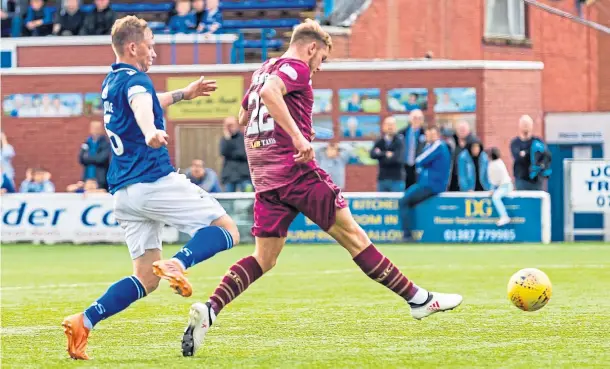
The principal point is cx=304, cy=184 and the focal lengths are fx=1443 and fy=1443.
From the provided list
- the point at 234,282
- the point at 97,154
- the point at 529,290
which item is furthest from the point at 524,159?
the point at 234,282

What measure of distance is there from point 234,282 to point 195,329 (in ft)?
1.96

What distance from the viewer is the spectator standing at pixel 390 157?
23.0 metres

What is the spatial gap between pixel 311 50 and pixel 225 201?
14.0m

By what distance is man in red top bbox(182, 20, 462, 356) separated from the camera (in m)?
8.92

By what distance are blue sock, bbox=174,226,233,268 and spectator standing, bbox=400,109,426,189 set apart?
1435 cm

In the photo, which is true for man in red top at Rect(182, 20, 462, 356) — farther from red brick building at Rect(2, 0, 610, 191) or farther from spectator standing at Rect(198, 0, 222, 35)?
spectator standing at Rect(198, 0, 222, 35)

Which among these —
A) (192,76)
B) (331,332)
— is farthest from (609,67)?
(331,332)

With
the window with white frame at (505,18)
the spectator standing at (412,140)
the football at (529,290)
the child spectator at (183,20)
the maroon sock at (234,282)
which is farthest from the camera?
the window with white frame at (505,18)

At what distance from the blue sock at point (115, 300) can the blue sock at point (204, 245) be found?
35 centimetres

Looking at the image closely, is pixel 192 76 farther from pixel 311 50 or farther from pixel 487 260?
pixel 311 50

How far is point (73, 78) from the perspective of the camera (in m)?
29.3

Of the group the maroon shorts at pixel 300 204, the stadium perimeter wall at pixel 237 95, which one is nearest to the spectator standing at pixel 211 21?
the stadium perimeter wall at pixel 237 95

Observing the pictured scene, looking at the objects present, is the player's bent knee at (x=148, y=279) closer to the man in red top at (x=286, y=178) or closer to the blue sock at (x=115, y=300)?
the blue sock at (x=115, y=300)

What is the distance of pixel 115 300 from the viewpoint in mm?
8477
